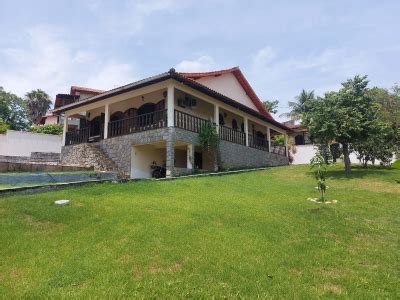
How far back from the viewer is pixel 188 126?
56.3 ft

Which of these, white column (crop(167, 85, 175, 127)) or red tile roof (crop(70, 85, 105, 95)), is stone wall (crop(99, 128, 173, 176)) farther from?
red tile roof (crop(70, 85, 105, 95))

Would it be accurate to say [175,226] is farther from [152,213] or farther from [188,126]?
[188,126]

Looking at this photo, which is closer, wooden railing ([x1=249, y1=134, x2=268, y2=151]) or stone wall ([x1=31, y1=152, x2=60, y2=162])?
stone wall ([x1=31, y1=152, x2=60, y2=162])

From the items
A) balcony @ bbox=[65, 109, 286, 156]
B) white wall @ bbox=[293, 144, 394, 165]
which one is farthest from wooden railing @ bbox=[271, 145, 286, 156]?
balcony @ bbox=[65, 109, 286, 156]

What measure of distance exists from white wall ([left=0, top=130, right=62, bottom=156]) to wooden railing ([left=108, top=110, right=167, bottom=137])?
8.06m

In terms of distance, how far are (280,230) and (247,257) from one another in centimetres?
169

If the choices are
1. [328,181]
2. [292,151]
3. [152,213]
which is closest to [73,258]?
[152,213]

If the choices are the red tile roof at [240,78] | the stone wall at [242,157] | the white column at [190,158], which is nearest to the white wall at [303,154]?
the stone wall at [242,157]

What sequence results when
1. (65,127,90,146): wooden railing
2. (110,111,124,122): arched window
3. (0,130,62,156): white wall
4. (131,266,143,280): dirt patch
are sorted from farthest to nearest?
(0,130,62,156): white wall
(65,127,90,146): wooden railing
(110,111,124,122): arched window
(131,266,143,280): dirt patch

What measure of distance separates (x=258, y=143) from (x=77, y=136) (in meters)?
11.4

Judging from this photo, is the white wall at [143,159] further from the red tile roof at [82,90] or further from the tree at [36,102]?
the tree at [36,102]

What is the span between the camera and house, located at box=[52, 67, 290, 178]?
16266 millimetres

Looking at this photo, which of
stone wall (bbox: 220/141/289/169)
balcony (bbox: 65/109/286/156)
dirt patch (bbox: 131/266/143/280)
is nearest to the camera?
dirt patch (bbox: 131/266/143/280)

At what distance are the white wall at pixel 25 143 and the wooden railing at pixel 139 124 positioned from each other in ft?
26.4
